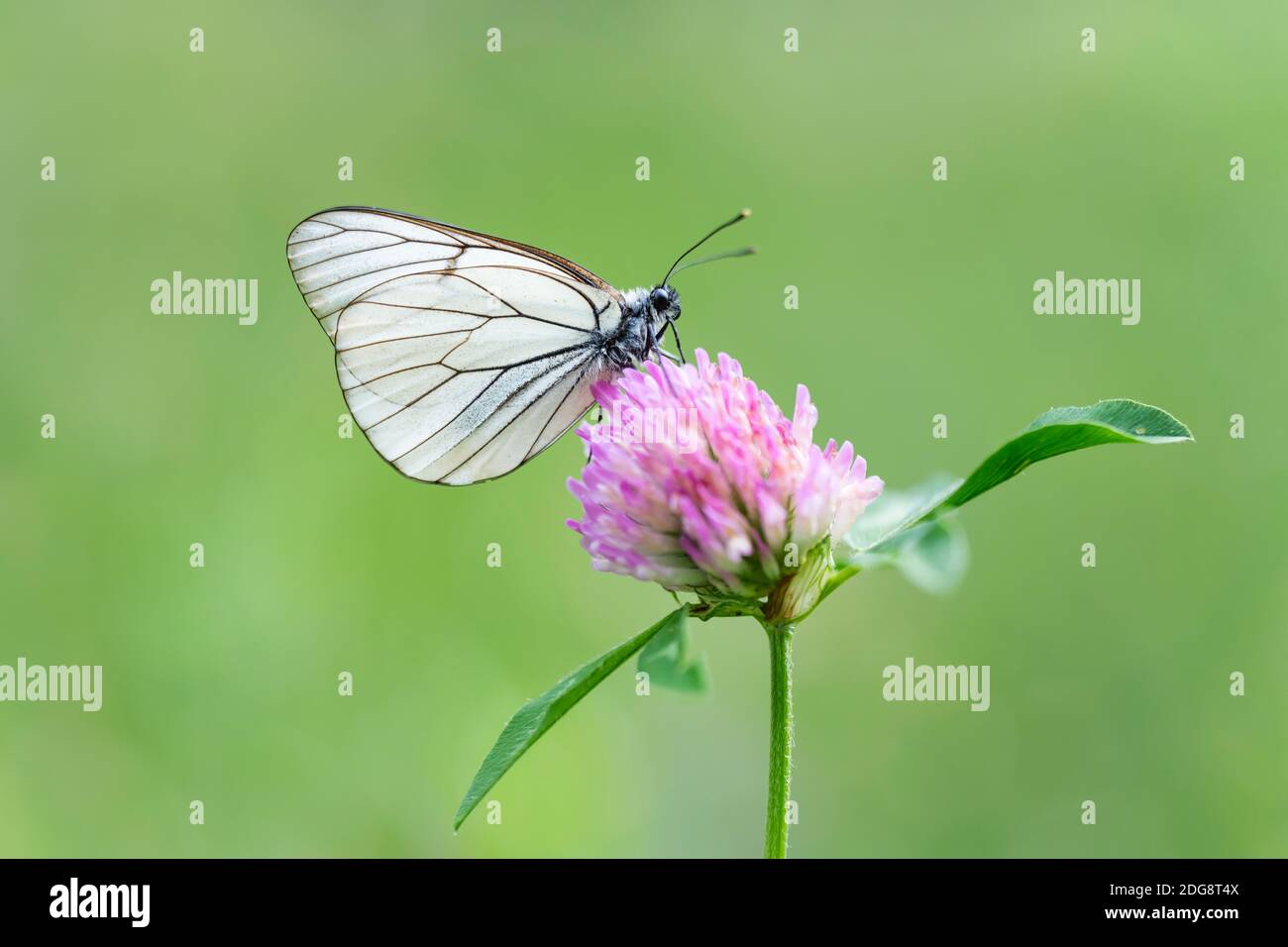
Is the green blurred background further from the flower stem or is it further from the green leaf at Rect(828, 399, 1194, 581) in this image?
the flower stem

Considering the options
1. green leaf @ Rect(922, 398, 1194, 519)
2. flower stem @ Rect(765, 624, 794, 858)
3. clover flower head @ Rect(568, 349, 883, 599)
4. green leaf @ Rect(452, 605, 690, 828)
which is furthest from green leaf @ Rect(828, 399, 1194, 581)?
green leaf @ Rect(452, 605, 690, 828)

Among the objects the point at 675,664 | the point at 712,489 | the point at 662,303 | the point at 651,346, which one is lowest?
the point at 675,664

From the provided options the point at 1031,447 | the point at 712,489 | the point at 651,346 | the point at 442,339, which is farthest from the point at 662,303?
the point at 1031,447

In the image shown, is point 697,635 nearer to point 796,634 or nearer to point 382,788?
point 796,634

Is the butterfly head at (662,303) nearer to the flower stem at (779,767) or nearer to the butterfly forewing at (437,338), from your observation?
the butterfly forewing at (437,338)

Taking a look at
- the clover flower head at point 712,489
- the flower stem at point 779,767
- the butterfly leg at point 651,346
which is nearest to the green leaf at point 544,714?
the clover flower head at point 712,489

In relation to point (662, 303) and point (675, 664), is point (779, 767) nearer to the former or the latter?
point (675, 664)
